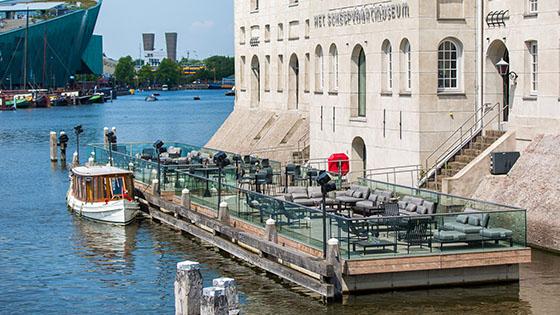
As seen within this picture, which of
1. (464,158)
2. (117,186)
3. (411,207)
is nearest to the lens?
(411,207)

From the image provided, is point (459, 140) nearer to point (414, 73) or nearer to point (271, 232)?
point (414, 73)

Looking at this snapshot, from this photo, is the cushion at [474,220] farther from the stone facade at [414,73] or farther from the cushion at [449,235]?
the stone facade at [414,73]

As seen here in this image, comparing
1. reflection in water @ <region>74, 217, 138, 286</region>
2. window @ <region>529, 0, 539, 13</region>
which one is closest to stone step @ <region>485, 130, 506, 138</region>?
window @ <region>529, 0, 539, 13</region>

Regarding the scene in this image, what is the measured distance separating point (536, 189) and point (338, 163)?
37.6ft

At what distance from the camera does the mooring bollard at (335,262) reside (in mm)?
22359

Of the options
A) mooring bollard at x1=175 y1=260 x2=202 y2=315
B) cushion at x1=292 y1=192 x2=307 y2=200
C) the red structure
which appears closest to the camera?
mooring bollard at x1=175 y1=260 x2=202 y2=315

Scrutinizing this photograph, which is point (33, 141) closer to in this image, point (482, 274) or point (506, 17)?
point (506, 17)

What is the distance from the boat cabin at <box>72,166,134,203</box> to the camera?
3684cm

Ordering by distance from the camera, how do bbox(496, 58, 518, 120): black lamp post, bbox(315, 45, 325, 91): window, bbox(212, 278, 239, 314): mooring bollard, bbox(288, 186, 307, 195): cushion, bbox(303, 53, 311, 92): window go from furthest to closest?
bbox(303, 53, 311, 92): window
bbox(315, 45, 325, 91): window
bbox(496, 58, 518, 120): black lamp post
bbox(288, 186, 307, 195): cushion
bbox(212, 278, 239, 314): mooring bollard

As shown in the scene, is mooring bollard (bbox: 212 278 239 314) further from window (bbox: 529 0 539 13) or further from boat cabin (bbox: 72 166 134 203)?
boat cabin (bbox: 72 166 134 203)

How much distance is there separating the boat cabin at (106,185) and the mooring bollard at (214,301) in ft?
64.8

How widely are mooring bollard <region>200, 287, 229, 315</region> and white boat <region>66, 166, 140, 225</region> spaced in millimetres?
19334

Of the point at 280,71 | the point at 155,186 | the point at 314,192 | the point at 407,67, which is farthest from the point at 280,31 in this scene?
the point at 314,192

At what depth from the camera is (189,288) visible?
65.4 ft
